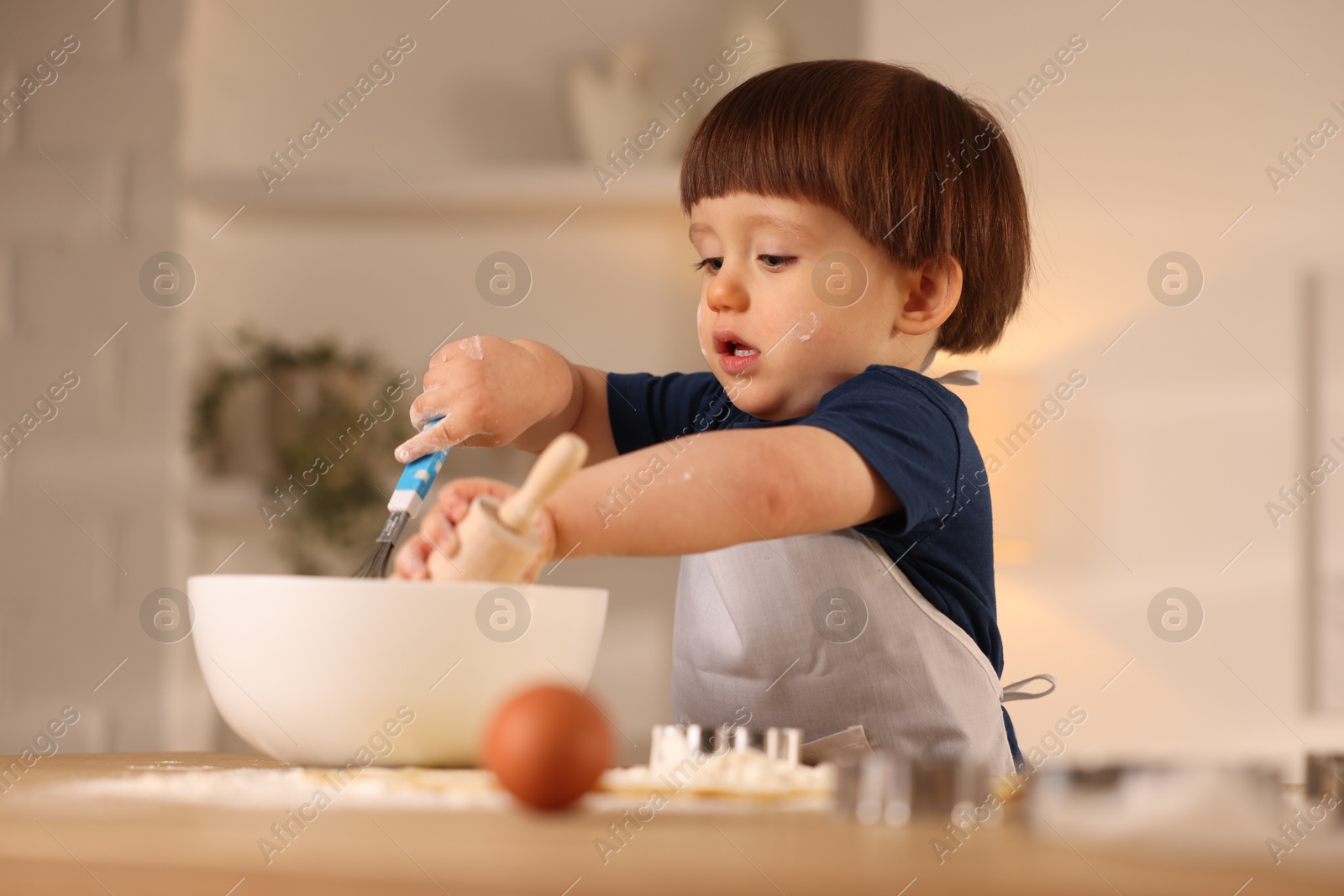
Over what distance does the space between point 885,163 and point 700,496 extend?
0.41 m

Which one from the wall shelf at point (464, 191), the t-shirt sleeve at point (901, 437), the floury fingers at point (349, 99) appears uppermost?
the floury fingers at point (349, 99)

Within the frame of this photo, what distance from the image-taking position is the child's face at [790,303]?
83cm

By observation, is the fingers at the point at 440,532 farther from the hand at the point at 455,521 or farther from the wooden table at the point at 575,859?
the wooden table at the point at 575,859

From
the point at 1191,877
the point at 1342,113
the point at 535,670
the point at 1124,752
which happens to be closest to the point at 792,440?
the point at 535,670

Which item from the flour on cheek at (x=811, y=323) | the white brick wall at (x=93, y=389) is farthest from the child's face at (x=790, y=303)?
the white brick wall at (x=93, y=389)

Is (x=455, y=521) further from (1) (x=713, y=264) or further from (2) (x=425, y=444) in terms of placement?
(1) (x=713, y=264)

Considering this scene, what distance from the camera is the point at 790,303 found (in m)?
0.82

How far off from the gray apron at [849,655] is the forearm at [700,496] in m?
0.14

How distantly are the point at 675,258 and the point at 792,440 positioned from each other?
6.12 ft

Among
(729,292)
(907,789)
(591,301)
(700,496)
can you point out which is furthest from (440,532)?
(591,301)

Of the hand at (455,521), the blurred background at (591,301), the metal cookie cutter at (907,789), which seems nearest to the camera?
the metal cookie cutter at (907,789)

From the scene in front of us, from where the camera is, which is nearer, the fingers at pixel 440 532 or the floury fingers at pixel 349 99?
the fingers at pixel 440 532

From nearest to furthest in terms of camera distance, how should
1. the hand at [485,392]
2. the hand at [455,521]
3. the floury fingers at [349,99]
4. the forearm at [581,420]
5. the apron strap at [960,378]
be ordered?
the hand at [455,521] < the hand at [485,392] < the apron strap at [960,378] < the forearm at [581,420] < the floury fingers at [349,99]

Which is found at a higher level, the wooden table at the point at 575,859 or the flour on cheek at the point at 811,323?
the flour on cheek at the point at 811,323
